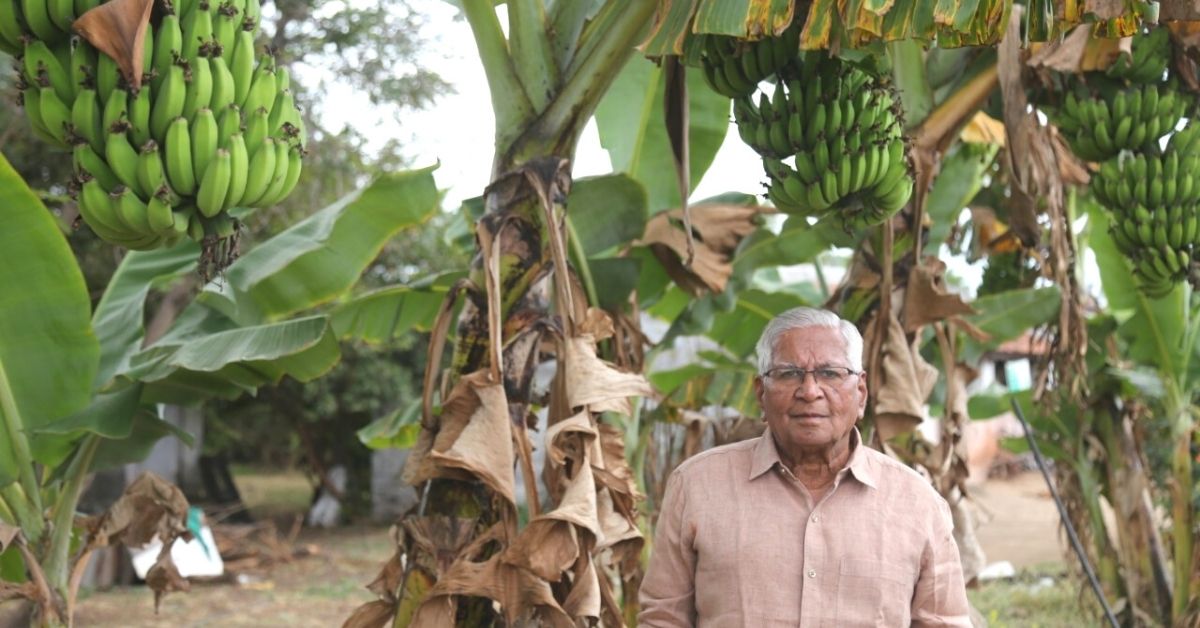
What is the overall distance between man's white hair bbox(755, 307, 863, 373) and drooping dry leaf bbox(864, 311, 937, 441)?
1312 mm

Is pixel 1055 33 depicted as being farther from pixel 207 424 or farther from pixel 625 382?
pixel 207 424

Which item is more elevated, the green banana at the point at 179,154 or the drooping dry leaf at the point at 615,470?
the green banana at the point at 179,154

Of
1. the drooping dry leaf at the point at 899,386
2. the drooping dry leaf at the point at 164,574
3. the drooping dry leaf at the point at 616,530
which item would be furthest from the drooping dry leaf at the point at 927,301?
the drooping dry leaf at the point at 164,574

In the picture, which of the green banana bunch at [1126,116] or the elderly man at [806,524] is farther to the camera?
the green banana bunch at [1126,116]

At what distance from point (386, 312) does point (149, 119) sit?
7.81 feet

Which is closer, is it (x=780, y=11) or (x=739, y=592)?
(x=739, y=592)

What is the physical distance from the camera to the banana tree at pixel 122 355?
119 inches

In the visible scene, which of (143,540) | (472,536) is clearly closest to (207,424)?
(143,540)

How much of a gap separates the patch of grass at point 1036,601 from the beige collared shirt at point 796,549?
4.40 m

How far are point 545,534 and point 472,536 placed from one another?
0.28 m

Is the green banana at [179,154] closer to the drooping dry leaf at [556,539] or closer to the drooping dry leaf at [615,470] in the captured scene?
the drooping dry leaf at [556,539]

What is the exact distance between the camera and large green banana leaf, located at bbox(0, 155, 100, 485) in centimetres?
280

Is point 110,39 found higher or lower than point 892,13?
lower

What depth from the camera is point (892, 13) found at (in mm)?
2096
